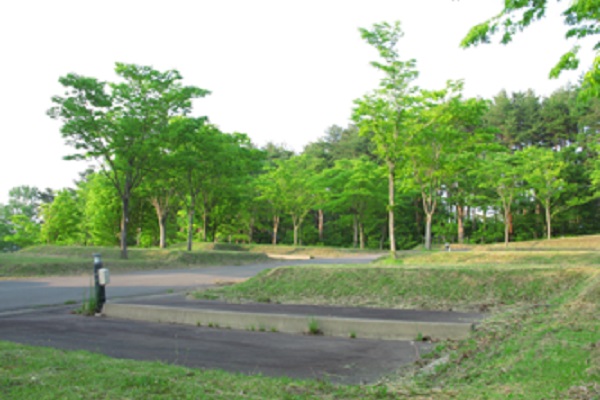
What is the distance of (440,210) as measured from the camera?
49.9 meters

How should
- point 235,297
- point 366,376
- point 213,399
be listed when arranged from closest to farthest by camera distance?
point 213,399, point 366,376, point 235,297

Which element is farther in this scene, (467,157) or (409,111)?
(467,157)

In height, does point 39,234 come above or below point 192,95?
below

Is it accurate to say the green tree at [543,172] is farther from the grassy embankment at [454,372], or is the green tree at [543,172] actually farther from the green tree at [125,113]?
the grassy embankment at [454,372]

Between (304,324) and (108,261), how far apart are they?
1537cm

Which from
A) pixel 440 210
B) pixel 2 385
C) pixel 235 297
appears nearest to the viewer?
pixel 2 385

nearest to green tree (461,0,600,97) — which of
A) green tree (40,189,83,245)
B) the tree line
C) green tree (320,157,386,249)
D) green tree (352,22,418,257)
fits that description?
the tree line

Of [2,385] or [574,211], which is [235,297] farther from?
[574,211]

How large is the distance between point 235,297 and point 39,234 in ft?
154

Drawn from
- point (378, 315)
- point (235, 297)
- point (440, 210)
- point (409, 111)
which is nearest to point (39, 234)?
point (440, 210)

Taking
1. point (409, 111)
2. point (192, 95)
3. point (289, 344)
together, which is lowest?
point (289, 344)

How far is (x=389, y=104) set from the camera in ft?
62.0

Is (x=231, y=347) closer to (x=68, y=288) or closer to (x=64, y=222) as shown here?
(x=68, y=288)

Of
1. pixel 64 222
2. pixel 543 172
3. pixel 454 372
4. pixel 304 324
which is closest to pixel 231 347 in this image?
pixel 304 324
